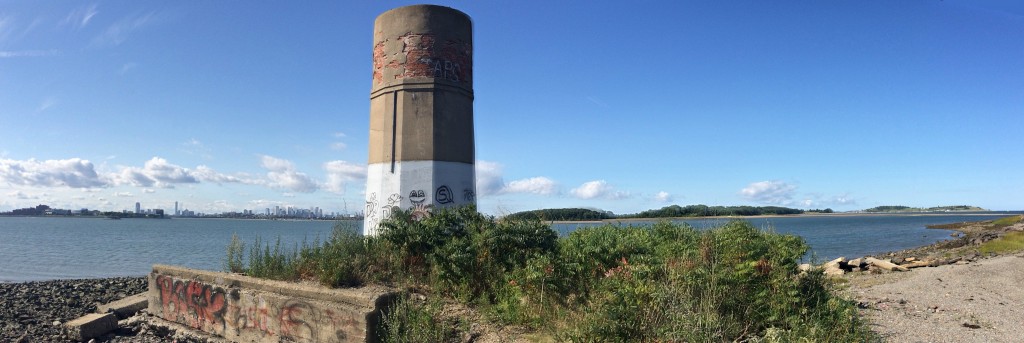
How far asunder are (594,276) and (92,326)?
28.4 feet

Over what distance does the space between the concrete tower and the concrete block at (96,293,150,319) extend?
14.7 ft

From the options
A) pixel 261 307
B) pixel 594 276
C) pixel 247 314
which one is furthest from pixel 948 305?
pixel 247 314

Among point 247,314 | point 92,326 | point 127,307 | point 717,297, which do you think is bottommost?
point 92,326

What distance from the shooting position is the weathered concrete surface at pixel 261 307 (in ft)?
22.6

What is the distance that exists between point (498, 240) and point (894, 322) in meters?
6.06

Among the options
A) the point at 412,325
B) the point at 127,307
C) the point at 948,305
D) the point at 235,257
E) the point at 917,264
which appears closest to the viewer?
the point at 412,325

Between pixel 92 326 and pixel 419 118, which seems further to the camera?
pixel 419 118

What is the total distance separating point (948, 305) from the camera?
10109mm

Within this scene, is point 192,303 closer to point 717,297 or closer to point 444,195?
point 444,195

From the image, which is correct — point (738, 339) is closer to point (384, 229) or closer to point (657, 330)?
point (657, 330)

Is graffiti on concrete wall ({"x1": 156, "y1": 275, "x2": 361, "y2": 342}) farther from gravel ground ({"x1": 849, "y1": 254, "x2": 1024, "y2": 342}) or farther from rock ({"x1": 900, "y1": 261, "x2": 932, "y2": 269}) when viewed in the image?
rock ({"x1": 900, "y1": 261, "x2": 932, "y2": 269})

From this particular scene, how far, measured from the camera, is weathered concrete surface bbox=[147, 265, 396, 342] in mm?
6898

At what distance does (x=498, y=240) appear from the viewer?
7457 millimetres

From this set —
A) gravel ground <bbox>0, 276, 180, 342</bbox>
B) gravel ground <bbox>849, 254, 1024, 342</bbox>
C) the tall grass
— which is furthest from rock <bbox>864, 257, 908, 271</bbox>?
gravel ground <bbox>0, 276, 180, 342</bbox>
